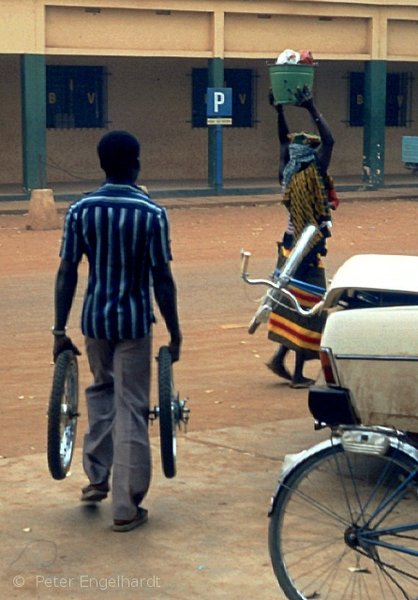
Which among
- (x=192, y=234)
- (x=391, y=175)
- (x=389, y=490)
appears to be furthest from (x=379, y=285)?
(x=391, y=175)

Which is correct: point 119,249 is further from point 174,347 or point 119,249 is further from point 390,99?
point 390,99

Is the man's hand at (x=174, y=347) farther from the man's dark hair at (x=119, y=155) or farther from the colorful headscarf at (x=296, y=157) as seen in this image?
the colorful headscarf at (x=296, y=157)

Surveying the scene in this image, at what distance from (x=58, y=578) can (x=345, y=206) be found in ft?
65.8

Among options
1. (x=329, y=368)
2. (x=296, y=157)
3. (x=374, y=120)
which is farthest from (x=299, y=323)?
(x=374, y=120)

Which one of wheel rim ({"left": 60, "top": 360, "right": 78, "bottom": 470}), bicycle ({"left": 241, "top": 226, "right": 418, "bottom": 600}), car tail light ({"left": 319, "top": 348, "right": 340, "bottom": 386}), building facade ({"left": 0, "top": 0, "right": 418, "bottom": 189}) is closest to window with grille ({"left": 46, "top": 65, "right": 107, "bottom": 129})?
building facade ({"left": 0, "top": 0, "right": 418, "bottom": 189})

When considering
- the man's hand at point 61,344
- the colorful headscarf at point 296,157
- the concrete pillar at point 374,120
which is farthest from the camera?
the concrete pillar at point 374,120

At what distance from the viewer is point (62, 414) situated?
5969 mm

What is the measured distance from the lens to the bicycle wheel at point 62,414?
583 centimetres

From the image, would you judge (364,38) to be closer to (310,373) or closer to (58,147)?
(58,147)

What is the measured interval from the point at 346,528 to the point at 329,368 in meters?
0.91

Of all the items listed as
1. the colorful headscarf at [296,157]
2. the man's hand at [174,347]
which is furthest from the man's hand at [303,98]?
the man's hand at [174,347]

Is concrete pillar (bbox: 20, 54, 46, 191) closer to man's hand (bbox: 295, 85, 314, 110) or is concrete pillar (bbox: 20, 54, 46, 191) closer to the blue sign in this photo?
the blue sign

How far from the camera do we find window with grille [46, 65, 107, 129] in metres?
27.1

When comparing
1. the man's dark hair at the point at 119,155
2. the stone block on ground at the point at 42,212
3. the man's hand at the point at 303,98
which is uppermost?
the man's hand at the point at 303,98
